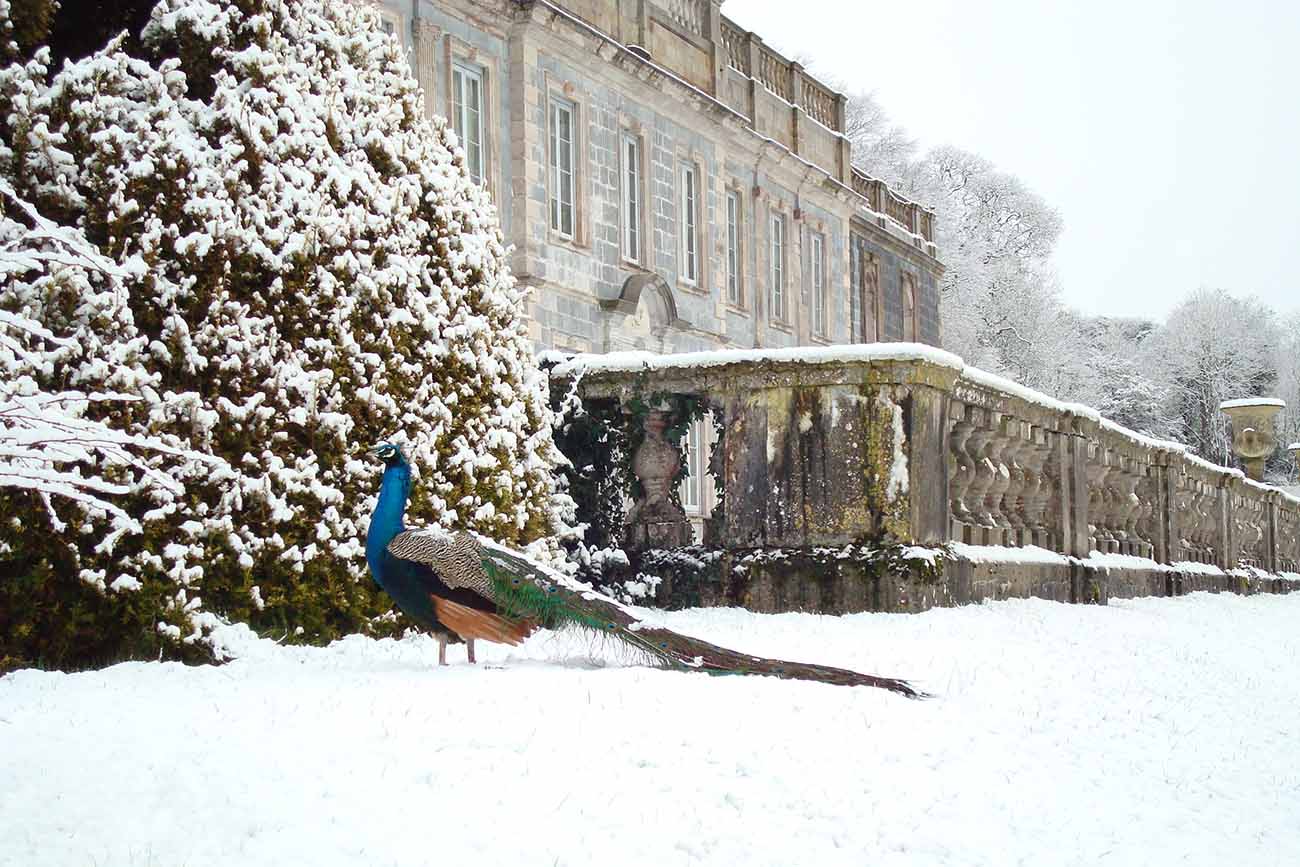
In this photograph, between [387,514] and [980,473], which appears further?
[980,473]

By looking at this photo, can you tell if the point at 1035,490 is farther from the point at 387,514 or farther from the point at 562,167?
A: the point at 562,167

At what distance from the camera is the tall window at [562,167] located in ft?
61.4

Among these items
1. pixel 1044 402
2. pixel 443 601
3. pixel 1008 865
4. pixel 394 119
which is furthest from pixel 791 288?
pixel 1008 865

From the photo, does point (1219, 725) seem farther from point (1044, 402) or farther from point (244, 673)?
point (1044, 402)

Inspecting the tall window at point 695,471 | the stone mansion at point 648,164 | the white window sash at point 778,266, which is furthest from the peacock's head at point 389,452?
the white window sash at point 778,266

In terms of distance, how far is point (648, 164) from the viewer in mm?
20812

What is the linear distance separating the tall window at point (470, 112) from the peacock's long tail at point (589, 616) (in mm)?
11301

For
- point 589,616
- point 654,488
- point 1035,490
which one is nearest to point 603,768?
point 589,616

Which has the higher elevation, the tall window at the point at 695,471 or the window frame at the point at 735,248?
the window frame at the point at 735,248

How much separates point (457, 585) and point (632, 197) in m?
15.0

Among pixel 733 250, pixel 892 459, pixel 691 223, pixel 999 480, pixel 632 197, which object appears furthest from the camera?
pixel 733 250

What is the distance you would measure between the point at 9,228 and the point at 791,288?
20772mm

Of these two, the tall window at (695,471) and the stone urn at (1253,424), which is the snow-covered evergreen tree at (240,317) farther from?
the stone urn at (1253,424)

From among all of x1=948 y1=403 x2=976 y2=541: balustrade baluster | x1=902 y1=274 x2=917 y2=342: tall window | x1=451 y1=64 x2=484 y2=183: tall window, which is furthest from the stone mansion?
x1=948 y1=403 x2=976 y2=541: balustrade baluster
